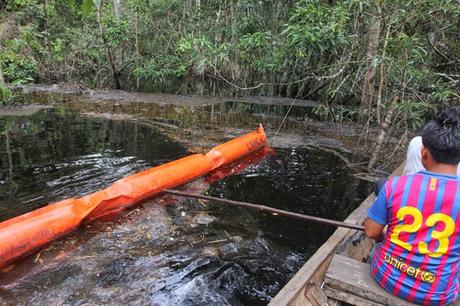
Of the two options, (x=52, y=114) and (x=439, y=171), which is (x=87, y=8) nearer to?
(x=439, y=171)

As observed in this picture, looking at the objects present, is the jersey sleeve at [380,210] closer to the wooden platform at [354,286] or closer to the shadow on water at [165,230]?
the wooden platform at [354,286]

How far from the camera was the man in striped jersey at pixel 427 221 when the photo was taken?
179 centimetres

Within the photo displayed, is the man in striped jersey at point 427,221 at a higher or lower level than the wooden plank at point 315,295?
higher

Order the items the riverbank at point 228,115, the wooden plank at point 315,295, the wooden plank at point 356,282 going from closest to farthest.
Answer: the wooden plank at point 356,282 → the wooden plank at point 315,295 → the riverbank at point 228,115

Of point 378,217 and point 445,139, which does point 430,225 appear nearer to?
point 378,217

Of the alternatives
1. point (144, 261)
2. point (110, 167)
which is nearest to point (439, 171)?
point (144, 261)

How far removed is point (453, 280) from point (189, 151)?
4868 mm

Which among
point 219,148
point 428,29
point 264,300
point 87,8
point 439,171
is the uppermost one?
point 428,29

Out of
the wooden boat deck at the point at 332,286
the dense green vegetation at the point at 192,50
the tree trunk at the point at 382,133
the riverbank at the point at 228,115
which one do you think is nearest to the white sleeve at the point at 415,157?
the wooden boat deck at the point at 332,286

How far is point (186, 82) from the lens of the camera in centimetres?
1431

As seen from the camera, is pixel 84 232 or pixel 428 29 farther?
pixel 428 29

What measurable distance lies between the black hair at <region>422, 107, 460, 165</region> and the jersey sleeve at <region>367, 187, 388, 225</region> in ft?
1.00

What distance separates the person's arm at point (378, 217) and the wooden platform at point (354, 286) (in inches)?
13.0

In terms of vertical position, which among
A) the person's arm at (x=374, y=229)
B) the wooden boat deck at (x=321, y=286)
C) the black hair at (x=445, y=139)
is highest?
the black hair at (x=445, y=139)
